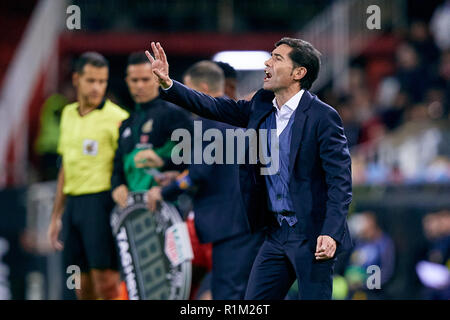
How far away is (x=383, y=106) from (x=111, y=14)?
277 inches

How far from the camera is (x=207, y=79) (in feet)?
25.2

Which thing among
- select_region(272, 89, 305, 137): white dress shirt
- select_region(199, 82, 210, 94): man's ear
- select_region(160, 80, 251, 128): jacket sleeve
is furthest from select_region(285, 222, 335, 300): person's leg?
select_region(199, 82, 210, 94): man's ear

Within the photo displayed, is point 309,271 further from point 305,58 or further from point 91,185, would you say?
point 91,185

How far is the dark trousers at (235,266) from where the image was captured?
24.4 ft

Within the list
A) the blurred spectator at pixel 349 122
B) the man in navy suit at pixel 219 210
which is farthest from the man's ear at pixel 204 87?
the blurred spectator at pixel 349 122

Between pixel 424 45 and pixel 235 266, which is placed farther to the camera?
pixel 424 45

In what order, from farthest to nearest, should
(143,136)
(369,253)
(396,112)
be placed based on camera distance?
(396,112)
(369,253)
(143,136)

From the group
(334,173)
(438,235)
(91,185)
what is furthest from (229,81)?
(438,235)

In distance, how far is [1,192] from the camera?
13219 mm

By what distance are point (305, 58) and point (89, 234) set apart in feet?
8.72

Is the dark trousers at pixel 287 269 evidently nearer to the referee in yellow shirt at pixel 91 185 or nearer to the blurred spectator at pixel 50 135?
the referee in yellow shirt at pixel 91 185

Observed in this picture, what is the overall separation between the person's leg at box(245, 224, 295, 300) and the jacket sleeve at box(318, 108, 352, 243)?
380mm

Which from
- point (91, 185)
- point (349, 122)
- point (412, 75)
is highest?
point (412, 75)
